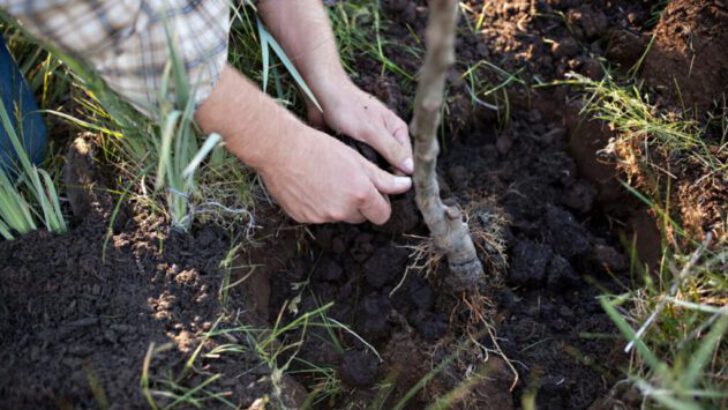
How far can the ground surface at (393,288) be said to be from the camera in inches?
52.2

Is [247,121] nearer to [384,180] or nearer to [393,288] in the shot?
[384,180]

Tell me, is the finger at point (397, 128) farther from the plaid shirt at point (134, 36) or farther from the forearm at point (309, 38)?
the plaid shirt at point (134, 36)

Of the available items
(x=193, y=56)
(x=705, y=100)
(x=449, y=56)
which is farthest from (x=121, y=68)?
(x=705, y=100)

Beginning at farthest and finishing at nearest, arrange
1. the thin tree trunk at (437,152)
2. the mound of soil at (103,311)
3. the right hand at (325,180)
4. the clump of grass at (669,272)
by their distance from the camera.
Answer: the right hand at (325,180), the mound of soil at (103,311), the clump of grass at (669,272), the thin tree trunk at (437,152)

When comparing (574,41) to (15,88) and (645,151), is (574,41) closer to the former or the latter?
(645,151)

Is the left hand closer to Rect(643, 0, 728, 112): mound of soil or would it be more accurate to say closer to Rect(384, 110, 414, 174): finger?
Rect(384, 110, 414, 174): finger

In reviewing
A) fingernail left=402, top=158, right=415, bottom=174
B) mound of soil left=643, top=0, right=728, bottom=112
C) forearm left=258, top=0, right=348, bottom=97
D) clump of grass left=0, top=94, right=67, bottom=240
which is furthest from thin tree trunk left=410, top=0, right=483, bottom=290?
clump of grass left=0, top=94, right=67, bottom=240

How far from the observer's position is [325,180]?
145 centimetres

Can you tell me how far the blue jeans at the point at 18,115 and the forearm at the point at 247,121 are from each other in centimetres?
54

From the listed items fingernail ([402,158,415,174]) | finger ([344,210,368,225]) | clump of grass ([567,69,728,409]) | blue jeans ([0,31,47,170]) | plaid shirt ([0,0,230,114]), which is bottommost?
clump of grass ([567,69,728,409])

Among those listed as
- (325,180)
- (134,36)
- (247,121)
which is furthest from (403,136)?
(134,36)

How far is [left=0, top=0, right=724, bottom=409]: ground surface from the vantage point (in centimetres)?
133

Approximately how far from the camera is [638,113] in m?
1.67

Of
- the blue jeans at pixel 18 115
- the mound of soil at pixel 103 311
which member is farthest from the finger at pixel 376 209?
the blue jeans at pixel 18 115
